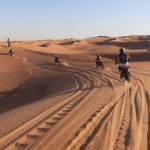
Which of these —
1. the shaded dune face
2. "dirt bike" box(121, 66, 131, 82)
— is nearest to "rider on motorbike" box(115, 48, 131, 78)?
"dirt bike" box(121, 66, 131, 82)

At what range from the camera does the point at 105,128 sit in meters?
8.70

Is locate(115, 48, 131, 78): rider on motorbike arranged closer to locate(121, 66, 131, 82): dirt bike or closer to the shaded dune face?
locate(121, 66, 131, 82): dirt bike

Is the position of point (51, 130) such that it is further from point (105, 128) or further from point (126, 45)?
point (126, 45)

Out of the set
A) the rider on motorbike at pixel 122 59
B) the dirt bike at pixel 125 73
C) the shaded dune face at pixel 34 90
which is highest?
the rider on motorbike at pixel 122 59

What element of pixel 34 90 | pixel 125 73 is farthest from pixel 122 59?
pixel 34 90

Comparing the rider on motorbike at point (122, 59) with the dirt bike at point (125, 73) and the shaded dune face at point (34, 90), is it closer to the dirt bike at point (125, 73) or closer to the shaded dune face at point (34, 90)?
the dirt bike at point (125, 73)

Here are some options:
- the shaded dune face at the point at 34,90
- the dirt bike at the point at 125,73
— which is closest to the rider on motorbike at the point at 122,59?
the dirt bike at the point at 125,73

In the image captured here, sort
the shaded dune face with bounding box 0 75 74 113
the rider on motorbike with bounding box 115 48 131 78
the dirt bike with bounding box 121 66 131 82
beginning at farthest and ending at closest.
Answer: the shaded dune face with bounding box 0 75 74 113
the rider on motorbike with bounding box 115 48 131 78
the dirt bike with bounding box 121 66 131 82

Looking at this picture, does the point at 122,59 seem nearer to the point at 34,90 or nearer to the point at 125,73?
the point at 125,73

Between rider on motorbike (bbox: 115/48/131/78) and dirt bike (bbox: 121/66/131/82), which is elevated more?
rider on motorbike (bbox: 115/48/131/78)

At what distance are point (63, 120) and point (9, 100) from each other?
11695 mm

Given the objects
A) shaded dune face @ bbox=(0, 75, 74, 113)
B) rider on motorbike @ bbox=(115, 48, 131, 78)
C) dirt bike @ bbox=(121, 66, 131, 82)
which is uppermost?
rider on motorbike @ bbox=(115, 48, 131, 78)

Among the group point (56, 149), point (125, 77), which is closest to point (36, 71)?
point (125, 77)

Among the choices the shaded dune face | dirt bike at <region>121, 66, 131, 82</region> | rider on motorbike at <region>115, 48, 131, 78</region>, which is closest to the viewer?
dirt bike at <region>121, 66, 131, 82</region>
